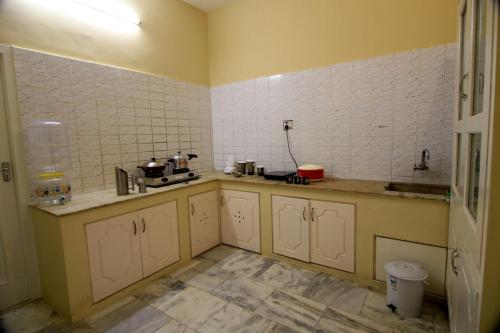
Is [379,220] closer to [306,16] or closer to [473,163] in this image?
[473,163]

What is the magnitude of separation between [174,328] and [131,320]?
1.08 feet

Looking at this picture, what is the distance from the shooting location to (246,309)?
181 centimetres

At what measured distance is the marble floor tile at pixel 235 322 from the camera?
1.62 meters

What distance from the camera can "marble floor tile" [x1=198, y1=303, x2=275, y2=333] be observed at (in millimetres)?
1625

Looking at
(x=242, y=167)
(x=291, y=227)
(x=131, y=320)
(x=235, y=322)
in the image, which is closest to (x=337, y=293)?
(x=291, y=227)

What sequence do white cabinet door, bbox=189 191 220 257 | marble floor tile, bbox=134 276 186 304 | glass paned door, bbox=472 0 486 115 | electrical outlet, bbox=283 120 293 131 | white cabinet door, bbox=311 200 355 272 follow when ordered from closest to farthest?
→ glass paned door, bbox=472 0 486 115
marble floor tile, bbox=134 276 186 304
white cabinet door, bbox=311 200 355 272
white cabinet door, bbox=189 191 220 257
electrical outlet, bbox=283 120 293 131

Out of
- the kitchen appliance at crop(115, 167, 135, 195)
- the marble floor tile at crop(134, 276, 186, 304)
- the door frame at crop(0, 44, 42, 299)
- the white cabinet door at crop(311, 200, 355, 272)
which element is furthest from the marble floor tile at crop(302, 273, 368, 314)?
the door frame at crop(0, 44, 42, 299)

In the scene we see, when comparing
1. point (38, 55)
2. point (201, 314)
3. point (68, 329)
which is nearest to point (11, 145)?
point (38, 55)

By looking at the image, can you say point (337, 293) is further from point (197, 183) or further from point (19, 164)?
point (19, 164)

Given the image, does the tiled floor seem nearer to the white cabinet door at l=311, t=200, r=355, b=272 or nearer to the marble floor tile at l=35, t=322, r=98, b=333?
the marble floor tile at l=35, t=322, r=98, b=333

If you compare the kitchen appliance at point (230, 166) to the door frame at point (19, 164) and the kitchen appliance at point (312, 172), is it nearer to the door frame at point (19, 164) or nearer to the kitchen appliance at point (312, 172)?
the kitchen appliance at point (312, 172)

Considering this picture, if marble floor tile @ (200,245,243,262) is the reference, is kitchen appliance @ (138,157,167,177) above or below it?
above

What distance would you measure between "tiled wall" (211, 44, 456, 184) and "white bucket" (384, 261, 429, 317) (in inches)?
33.3

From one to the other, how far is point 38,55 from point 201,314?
226cm
